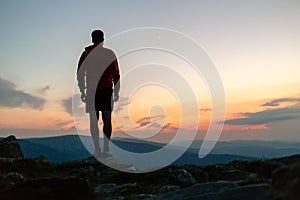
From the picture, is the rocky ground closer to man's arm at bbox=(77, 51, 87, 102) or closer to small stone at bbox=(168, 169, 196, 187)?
small stone at bbox=(168, 169, 196, 187)

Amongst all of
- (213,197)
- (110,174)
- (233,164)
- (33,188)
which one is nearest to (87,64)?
(110,174)

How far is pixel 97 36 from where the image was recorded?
13969 millimetres

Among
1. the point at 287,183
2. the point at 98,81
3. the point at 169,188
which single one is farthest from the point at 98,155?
the point at 287,183

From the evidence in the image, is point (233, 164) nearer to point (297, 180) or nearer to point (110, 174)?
point (110, 174)

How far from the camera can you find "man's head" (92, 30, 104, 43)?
45.7 ft

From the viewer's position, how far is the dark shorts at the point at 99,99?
14.0 m

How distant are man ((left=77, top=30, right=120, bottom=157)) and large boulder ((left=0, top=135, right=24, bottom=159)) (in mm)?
8947

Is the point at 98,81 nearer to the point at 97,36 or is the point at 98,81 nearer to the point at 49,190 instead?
→ the point at 97,36

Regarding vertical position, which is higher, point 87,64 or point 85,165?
point 87,64

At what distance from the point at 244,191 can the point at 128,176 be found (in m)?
6.60

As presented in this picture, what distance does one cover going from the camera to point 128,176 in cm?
1260

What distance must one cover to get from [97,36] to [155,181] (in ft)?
18.4

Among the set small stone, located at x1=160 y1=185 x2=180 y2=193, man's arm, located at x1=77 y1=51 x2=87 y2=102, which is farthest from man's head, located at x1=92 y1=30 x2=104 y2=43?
small stone, located at x1=160 y1=185 x2=180 y2=193

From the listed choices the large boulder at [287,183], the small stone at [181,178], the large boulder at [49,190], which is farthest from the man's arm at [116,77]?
the large boulder at [287,183]
